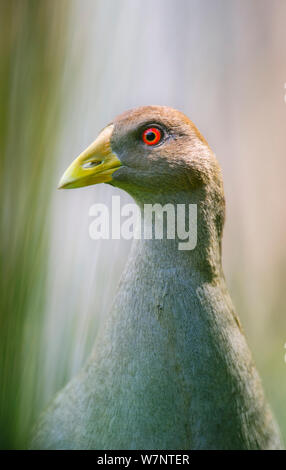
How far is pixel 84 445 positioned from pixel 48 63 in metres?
0.69

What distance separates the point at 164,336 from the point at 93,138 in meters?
0.44

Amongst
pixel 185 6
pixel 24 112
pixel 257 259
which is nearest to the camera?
pixel 24 112

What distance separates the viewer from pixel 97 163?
0.83 m

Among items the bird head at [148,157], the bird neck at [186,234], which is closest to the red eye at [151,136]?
the bird head at [148,157]

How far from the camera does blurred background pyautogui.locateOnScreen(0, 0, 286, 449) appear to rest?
29.5 inches

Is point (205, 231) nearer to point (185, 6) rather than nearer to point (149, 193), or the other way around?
point (149, 193)

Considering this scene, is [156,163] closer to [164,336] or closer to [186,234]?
[186,234]

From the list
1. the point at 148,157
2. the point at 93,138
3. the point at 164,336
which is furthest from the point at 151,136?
the point at 164,336

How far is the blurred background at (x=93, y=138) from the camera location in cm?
75

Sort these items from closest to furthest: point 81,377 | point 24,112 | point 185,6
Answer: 1. point 24,112
2. point 81,377
3. point 185,6

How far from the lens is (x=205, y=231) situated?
828mm

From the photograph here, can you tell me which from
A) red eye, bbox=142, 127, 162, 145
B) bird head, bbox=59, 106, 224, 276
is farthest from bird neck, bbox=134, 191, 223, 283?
red eye, bbox=142, 127, 162, 145

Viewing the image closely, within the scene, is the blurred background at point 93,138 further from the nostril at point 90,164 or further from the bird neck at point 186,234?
the bird neck at point 186,234
